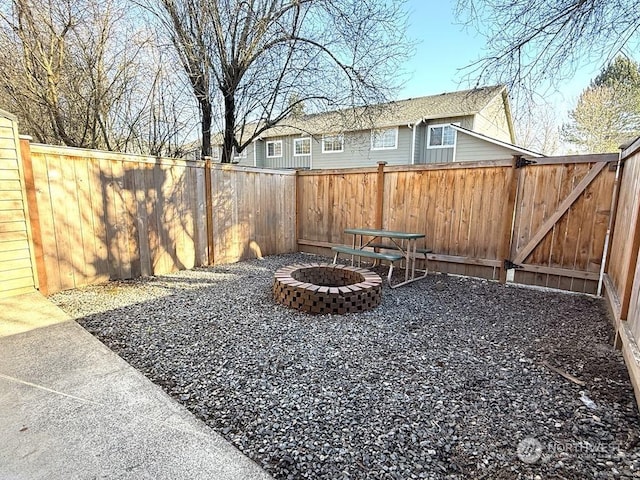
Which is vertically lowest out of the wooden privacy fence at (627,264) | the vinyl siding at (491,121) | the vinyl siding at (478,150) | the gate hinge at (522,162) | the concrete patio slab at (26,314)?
the concrete patio slab at (26,314)

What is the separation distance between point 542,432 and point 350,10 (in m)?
6.56

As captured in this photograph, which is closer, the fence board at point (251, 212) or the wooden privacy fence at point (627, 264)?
the wooden privacy fence at point (627, 264)

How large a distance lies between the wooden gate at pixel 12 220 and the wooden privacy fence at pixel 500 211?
14.7ft

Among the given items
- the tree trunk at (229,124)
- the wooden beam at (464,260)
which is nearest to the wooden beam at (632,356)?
the wooden beam at (464,260)

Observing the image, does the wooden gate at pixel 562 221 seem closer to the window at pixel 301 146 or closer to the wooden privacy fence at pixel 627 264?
the wooden privacy fence at pixel 627 264

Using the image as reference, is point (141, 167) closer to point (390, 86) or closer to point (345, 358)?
point (345, 358)

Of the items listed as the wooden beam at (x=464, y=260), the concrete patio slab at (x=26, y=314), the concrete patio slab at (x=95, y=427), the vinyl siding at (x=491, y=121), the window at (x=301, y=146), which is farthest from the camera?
the window at (x=301, y=146)

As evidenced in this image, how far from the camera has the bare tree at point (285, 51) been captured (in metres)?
5.66

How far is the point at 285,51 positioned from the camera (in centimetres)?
632

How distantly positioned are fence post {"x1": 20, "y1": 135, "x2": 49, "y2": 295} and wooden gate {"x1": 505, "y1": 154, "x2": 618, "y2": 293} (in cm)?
583

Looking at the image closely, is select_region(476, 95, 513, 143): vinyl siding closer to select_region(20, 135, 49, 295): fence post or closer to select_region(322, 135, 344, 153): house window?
select_region(322, 135, 344, 153): house window

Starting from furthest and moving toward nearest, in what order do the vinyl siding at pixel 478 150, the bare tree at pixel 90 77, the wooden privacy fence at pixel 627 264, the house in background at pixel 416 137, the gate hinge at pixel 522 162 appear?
the vinyl siding at pixel 478 150
the house in background at pixel 416 137
the bare tree at pixel 90 77
the gate hinge at pixel 522 162
the wooden privacy fence at pixel 627 264

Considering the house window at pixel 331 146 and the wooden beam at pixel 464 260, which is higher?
the house window at pixel 331 146

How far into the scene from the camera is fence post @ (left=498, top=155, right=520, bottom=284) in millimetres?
4328
